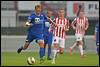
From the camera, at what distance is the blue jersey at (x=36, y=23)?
1658 cm

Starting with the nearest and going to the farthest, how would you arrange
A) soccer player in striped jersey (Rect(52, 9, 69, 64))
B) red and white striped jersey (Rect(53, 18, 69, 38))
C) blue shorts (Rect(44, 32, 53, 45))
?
soccer player in striped jersey (Rect(52, 9, 69, 64)), red and white striped jersey (Rect(53, 18, 69, 38)), blue shorts (Rect(44, 32, 53, 45))

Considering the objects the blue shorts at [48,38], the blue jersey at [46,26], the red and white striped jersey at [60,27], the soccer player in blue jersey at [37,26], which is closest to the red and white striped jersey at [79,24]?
the red and white striped jersey at [60,27]

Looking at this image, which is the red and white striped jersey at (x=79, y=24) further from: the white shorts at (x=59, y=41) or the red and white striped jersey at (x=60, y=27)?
the white shorts at (x=59, y=41)

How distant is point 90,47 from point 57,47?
739 centimetres

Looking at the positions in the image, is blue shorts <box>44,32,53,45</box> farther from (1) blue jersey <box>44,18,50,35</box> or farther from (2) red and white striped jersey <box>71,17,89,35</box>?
(2) red and white striped jersey <box>71,17,89,35</box>

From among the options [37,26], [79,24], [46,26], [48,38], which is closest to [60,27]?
[48,38]

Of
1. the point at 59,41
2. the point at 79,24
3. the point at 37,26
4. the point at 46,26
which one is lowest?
the point at 59,41

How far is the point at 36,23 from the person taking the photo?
654 inches

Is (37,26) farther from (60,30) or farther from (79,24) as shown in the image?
(79,24)

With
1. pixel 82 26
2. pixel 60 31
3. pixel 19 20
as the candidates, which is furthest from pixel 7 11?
pixel 60 31

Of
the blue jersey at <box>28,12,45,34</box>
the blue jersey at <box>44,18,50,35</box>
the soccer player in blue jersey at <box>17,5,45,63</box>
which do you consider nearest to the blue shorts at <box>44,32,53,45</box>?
the blue jersey at <box>44,18,50,35</box>

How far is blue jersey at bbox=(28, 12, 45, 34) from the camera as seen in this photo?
54.4 ft

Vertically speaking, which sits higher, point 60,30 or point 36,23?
point 36,23

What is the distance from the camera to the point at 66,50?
2489cm
